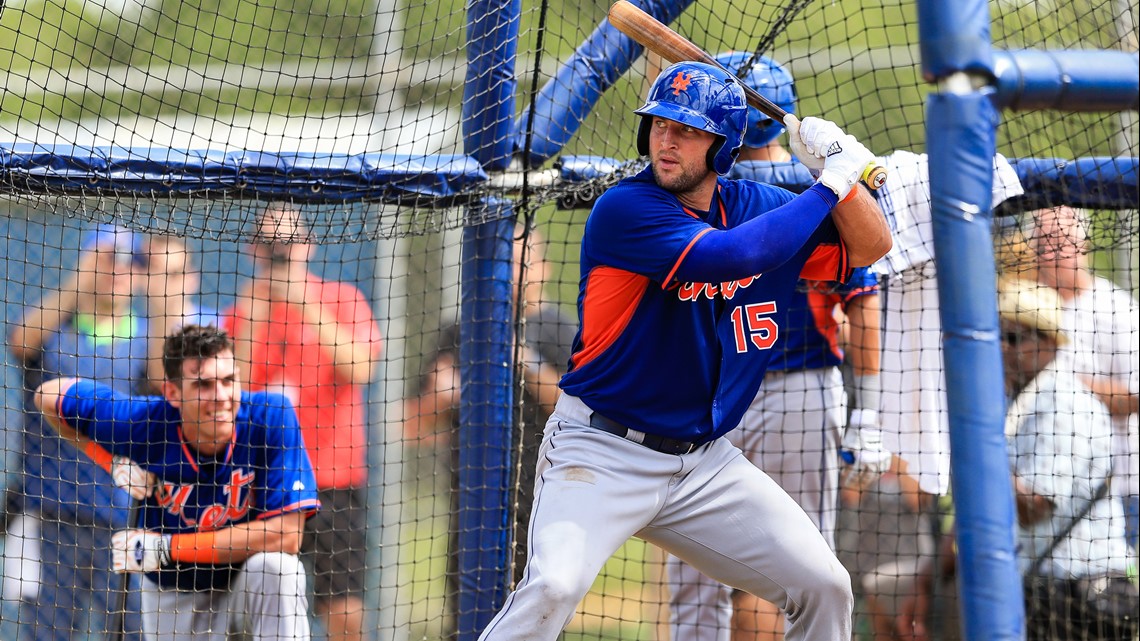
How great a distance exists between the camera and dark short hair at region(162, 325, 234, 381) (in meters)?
4.18

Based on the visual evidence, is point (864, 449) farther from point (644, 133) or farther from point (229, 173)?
point (229, 173)

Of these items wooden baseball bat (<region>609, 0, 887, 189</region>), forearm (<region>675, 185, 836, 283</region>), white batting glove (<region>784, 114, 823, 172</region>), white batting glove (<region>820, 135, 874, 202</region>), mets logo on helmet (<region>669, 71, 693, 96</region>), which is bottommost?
forearm (<region>675, 185, 836, 283</region>)

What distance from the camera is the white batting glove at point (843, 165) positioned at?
3102 millimetres

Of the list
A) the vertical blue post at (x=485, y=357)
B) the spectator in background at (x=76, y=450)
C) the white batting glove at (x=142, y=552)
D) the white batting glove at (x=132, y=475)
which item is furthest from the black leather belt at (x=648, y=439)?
the spectator in background at (x=76, y=450)

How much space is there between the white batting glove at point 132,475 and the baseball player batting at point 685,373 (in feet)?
5.71

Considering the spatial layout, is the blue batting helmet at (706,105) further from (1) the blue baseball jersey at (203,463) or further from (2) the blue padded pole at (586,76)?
(1) the blue baseball jersey at (203,463)

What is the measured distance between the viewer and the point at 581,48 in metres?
4.21

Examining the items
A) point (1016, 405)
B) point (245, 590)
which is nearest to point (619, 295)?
point (245, 590)

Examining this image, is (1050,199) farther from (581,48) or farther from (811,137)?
(581,48)

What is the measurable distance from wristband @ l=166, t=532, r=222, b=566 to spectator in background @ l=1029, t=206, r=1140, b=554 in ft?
11.0

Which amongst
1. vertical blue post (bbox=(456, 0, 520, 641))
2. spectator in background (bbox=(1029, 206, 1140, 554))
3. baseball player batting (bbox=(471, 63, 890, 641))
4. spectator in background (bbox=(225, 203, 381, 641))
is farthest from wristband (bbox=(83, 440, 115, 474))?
spectator in background (bbox=(1029, 206, 1140, 554))

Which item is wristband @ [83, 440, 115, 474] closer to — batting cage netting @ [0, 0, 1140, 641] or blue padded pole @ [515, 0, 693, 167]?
batting cage netting @ [0, 0, 1140, 641]

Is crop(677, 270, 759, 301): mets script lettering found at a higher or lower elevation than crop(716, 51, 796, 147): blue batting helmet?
lower

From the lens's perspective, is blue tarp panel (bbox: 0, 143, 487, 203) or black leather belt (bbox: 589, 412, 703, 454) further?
blue tarp panel (bbox: 0, 143, 487, 203)
